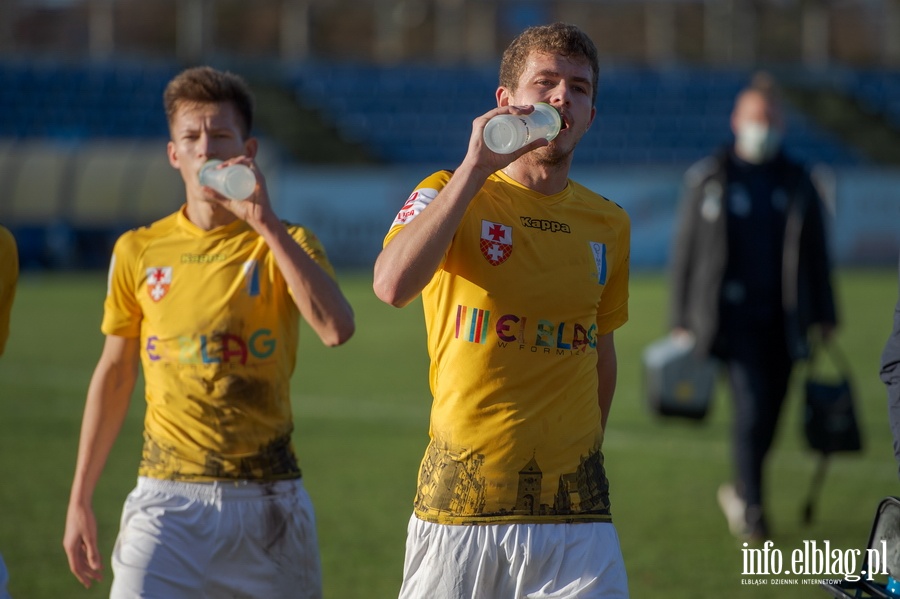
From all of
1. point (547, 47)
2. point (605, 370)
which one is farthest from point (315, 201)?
point (547, 47)

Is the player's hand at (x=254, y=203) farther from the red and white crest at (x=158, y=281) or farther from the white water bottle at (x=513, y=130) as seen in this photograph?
the white water bottle at (x=513, y=130)

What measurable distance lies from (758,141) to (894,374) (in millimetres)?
4574

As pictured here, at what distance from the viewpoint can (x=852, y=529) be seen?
7.00 m

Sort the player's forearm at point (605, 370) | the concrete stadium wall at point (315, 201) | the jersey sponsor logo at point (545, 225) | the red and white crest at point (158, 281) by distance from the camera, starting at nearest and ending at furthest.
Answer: the jersey sponsor logo at point (545, 225)
the player's forearm at point (605, 370)
the red and white crest at point (158, 281)
the concrete stadium wall at point (315, 201)

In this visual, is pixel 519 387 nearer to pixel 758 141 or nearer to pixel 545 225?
pixel 545 225

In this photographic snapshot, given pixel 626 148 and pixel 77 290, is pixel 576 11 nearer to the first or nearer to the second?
pixel 626 148

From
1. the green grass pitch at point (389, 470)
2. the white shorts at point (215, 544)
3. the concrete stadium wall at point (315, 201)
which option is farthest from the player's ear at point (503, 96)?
the concrete stadium wall at point (315, 201)


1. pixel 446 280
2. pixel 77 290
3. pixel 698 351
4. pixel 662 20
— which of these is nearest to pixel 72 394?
pixel 698 351

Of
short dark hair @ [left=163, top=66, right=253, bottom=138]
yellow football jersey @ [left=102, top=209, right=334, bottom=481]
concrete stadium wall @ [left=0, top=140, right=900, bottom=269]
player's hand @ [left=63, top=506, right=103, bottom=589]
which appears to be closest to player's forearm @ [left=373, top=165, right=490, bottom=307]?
yellow football jersey @ [left=102, top=209, right=334, bottom=481]

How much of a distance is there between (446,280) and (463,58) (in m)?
38.8

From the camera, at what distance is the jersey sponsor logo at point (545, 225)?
3.21m

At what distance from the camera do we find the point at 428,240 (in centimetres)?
290

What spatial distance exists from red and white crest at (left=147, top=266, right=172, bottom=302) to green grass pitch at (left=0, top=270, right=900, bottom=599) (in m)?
2.45

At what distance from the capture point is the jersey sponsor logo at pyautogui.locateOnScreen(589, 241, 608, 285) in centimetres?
333
